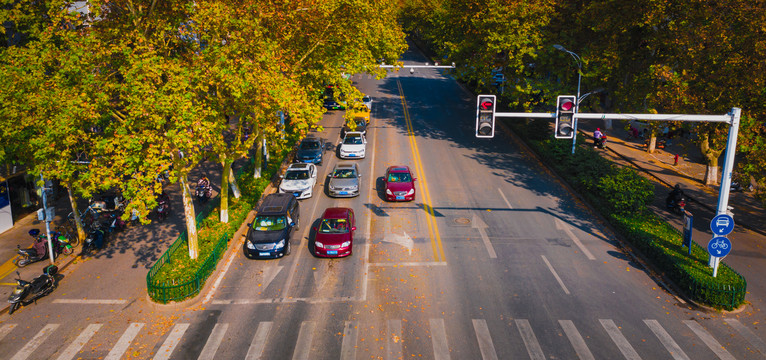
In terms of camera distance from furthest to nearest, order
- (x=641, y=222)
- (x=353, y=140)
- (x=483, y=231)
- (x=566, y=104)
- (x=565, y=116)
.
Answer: (x=353, y=140), (x=483, y=231), (x=641, y=222), (x=565, y=116), (x=566, y=104)

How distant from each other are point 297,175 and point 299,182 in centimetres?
72

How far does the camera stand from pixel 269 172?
3120cm

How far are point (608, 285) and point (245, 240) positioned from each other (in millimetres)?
15262

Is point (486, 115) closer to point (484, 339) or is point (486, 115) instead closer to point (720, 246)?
point (484, 339)

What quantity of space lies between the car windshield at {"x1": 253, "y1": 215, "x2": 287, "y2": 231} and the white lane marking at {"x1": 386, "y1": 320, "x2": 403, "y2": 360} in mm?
7869

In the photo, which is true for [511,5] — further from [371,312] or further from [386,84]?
[386,84]

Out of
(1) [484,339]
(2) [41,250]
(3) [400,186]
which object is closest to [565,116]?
(1) [484,339]

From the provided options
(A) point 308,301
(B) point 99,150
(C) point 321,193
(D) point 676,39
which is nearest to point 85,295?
(B) point 99,150

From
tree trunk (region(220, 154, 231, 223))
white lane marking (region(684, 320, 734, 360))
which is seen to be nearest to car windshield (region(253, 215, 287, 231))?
tree trunk (region(220, 154, 231, 223))

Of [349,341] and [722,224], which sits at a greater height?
[722,224]

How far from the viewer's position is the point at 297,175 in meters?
28.8

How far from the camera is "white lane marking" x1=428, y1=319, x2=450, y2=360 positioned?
46.5 ft

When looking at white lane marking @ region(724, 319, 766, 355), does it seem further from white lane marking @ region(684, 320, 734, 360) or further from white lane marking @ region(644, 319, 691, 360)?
white lane marking @ region(644, 319, 691, 360)

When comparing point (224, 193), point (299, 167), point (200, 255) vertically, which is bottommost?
point (200, 255)
